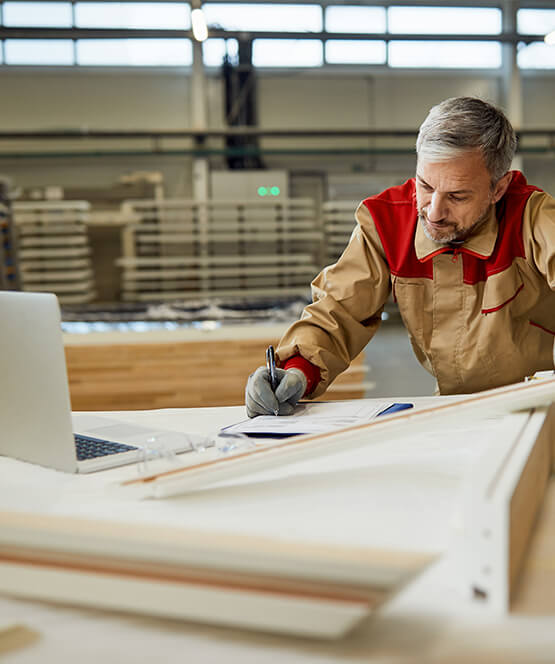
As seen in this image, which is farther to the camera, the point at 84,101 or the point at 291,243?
the point at 84,101

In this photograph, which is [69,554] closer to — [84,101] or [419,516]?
[419,516]

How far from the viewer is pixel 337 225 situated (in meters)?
8.30

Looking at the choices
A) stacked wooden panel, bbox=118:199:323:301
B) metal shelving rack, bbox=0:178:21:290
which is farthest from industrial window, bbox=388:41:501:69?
metal shelving rack, bbox=0:178:21:290

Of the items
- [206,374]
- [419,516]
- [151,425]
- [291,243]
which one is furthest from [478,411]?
[291,243]

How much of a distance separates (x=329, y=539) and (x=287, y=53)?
9705mm

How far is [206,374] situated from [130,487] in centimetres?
359

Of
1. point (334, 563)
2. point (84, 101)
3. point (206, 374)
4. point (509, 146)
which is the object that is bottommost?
point (206, 374)

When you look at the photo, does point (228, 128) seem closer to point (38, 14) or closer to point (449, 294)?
point (38, 14)

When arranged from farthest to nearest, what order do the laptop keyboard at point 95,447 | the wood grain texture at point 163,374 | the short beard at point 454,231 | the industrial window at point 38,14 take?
the industrial window at point 38,14 < the wood grain texture at point 163,374 < the short beard at point 454,231 < the laptop keyboard at point 95,447

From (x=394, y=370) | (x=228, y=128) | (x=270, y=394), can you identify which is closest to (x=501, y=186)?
(x=270, y=394)

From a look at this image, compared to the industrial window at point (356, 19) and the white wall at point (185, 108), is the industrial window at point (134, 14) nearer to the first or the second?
the white wall at point (185, 108)

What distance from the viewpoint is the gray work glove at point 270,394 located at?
1.83 metres

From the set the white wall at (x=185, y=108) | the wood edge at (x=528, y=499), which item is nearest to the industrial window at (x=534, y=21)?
the white wall at (x=185, y=108)

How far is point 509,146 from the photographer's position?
2164 millimetres
